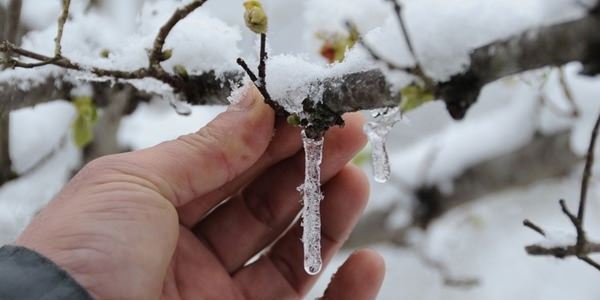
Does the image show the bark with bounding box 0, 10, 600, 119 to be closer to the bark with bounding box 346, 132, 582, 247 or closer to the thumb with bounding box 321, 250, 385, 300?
the thumb with bounding box 321, 250, 385, 300

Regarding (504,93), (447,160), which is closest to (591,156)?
(447,160)

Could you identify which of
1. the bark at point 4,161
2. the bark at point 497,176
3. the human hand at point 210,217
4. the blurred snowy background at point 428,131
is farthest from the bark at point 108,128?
the bark at point 497,176

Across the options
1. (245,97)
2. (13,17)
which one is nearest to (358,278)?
(245,97)

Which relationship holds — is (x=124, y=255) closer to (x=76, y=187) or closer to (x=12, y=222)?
(x=76, y=187)

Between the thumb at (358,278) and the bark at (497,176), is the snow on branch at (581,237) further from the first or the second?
the bark at (497,176)

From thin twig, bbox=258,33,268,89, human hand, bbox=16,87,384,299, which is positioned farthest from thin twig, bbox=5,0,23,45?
thin twig, bbox=258,33,268,89
